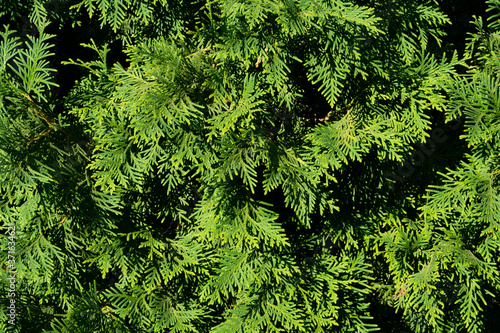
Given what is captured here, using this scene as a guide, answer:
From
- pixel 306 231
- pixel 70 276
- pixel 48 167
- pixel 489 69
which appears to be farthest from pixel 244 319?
pixel 489 69

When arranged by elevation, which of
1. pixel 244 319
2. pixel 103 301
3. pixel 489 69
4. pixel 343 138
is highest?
pixel 489 69

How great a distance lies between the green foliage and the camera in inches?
107

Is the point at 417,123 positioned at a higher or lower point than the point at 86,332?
higher

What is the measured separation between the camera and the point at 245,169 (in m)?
2.66

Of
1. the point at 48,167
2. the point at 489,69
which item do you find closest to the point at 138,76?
the point at 48,167

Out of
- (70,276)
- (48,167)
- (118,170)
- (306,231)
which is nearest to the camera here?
(48,167)

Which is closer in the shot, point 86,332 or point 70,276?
point 86,332

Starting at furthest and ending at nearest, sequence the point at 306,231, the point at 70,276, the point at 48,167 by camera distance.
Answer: the point at 306,231, the point at 70,276, the point at 48,167

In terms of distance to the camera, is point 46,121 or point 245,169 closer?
point 245,169

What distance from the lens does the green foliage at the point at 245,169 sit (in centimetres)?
272

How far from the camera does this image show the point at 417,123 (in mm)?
2984

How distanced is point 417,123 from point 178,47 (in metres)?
1.74

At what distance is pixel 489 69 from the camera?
3.09 metres

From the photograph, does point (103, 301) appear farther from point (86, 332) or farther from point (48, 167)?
point (48, 167)
